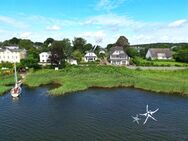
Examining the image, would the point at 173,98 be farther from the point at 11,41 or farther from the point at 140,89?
the point at 11,41

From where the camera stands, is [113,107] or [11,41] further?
[11,41]

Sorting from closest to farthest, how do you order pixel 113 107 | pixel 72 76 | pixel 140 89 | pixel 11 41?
pixel 113 107, pixel 140 89, pixel 72 76, pixel 11 41

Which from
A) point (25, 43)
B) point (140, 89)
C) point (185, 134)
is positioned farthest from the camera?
point (25, 43)

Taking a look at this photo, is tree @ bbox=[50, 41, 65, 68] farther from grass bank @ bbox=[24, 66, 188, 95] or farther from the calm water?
the calm water

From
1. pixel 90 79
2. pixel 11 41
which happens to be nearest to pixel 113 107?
pixel 90 79

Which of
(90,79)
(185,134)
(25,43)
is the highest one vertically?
(25,43)

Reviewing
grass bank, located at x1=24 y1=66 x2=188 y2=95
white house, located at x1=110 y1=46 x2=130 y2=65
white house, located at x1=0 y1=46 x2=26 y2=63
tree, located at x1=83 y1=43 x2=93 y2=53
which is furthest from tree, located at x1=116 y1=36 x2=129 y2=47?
grass bank, located at x1=24 y1=66 x2=188 y2=95

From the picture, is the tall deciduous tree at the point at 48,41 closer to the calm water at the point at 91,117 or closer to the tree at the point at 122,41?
the tree at the point at 122,41
